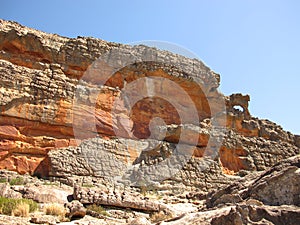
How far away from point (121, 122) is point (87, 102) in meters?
2.68

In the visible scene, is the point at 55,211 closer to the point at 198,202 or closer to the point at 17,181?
the point at 17,181

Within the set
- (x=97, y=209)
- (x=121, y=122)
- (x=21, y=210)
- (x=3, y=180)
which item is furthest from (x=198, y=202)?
(x=121, y=122)

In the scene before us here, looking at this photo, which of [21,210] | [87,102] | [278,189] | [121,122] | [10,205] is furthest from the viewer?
[121,122]

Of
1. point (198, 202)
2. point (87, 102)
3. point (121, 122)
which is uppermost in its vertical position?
point (87, 102)

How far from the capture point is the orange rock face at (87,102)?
18.5 meters

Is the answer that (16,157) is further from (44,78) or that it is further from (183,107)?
(183,107)

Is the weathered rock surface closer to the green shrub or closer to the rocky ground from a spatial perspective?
the rocky ground

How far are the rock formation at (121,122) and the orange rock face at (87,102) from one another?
0.17ft

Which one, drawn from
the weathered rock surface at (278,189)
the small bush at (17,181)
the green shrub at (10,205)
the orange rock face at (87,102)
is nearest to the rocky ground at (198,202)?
the weathered rock surface at (278,189)

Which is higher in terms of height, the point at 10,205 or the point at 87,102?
the point at 87,102

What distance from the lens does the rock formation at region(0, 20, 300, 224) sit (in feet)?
56.7

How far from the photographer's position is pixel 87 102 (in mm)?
20625

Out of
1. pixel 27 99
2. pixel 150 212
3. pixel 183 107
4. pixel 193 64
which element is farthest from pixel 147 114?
pixel 150 212

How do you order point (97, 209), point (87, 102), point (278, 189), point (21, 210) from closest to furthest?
point (278, 189)
point (21, 210)
point (97, 209)
point (87, 102)
